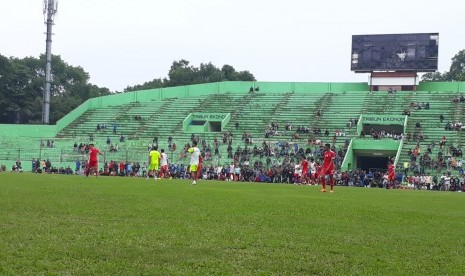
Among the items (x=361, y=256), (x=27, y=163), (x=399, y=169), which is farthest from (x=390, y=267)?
(x=27, y=163)

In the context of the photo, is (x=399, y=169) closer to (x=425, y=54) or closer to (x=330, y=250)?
(x=425, y=54)

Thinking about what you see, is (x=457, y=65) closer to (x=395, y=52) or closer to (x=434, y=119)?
(x=395, y=52)

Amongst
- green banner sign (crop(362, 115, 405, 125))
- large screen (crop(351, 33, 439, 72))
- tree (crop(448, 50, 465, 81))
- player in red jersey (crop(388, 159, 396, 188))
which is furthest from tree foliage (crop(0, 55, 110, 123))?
tree (crop(448, 50, 465, 81))

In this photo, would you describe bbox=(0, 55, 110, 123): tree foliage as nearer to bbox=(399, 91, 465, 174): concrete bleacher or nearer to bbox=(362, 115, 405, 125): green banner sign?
bbox=(362, 115, 405, 125): green banner sign

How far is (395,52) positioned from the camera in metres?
64.9

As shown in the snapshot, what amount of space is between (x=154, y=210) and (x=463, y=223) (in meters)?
5.43

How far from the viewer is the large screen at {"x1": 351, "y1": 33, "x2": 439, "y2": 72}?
63.9 m

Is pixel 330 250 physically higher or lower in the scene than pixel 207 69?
lower

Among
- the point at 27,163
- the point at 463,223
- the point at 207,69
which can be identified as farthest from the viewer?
the point at 207,69

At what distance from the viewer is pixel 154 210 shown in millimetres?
11477

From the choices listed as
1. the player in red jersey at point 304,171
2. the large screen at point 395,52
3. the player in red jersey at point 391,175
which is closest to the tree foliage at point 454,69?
the large screen at point 395,52

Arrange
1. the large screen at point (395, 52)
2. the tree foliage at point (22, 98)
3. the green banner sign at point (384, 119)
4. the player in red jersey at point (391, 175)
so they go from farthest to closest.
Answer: the tree foliage at point (22, 98), the large screen at point (395, 52), the green banner sign at point (384, 119), the player in red jersey at point (391, 175)

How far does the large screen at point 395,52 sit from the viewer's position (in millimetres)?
63938

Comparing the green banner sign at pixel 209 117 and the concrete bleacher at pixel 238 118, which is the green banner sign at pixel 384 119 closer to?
the concrete bleacher at pixel 238 118
